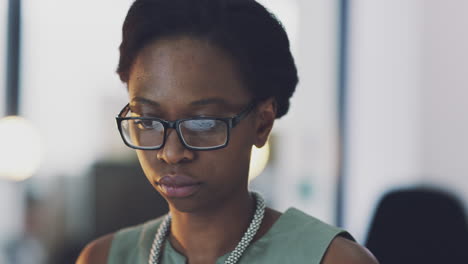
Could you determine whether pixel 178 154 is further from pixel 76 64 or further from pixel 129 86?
pixel 76 64

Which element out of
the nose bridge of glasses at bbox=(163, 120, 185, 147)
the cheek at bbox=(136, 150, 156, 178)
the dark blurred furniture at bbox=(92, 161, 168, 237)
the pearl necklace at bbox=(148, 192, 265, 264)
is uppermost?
the nose bridge of glasses at bbox=(163, 120, 185, 147)

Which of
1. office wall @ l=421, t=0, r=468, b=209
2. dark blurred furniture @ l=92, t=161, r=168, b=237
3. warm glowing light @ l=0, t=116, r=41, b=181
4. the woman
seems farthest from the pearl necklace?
dark blurred furniture @ l=92, t=161, r=168, b=237

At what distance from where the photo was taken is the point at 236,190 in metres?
1.08

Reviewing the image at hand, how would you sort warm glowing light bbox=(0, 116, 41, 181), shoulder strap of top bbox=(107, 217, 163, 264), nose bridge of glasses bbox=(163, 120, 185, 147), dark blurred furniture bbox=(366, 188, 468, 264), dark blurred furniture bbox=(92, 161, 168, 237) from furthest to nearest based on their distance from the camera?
dark blurred furniture bbox=(92, 161, 168, 237), warm glowing light bbox=(0, 116, 41, 181), dark blurred furniture bbox=(366, 188, 468, 264), shoulder strap of top bbox=(107, 217, 163, 264), nose bridge of glasses bbox=(163, 120, 185, 147)

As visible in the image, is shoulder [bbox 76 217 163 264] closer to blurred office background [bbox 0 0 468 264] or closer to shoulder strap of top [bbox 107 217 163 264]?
shoulder strap of top [bbox 107 217 163 264]

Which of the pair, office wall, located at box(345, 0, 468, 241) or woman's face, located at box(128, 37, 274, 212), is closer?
woman's face, located at box(128, 37, 274, 212)

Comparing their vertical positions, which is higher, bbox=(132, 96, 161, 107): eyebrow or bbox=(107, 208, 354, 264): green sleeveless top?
bbox=(132, 96, 161, 107): eyebrow

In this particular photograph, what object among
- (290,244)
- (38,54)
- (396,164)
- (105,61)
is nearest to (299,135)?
(396,164)

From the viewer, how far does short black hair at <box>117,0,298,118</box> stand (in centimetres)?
100

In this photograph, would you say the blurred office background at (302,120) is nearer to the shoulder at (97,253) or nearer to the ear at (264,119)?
the shoulder at (97,253)

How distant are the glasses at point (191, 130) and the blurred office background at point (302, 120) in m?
2.16

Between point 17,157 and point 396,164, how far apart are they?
207cm

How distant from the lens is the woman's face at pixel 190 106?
37.9 inches

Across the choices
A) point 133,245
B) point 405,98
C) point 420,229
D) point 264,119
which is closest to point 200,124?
point 264,119
